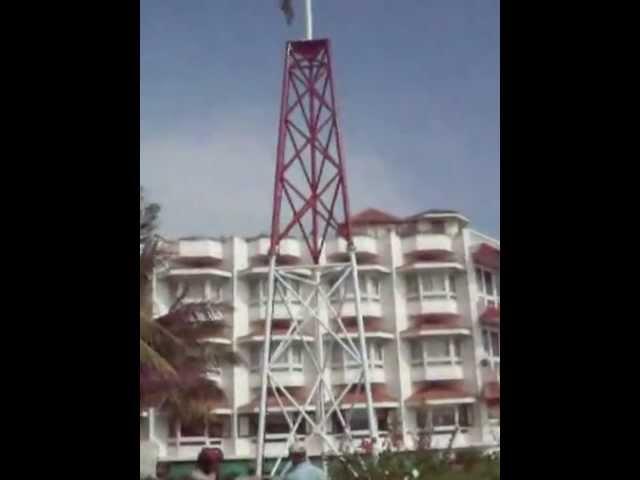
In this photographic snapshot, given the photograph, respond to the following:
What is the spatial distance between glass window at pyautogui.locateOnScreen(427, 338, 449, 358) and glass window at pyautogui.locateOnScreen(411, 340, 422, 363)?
0.10 ft

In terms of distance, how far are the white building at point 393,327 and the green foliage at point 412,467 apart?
5cm

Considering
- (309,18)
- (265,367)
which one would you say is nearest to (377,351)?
(265,367)

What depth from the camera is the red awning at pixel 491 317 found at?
2.81 meters

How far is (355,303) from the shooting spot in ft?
9.40

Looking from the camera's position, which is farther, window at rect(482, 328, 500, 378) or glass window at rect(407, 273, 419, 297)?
glass window at rect(407, 273, 419, 297)

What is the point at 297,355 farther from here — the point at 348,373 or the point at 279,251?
the point at 279,251

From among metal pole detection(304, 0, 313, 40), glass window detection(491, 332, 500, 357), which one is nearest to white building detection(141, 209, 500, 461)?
glass window detection(491, 332, 500, 357)

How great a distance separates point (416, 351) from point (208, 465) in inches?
31.3

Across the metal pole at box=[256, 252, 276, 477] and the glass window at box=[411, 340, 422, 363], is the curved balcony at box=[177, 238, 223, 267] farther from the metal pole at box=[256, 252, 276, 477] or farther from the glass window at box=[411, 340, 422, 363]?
the glass window at box=[411, 340, 422, 363]

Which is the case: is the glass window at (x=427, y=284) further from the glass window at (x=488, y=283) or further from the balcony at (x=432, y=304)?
the glass window at (x=488, y=283)

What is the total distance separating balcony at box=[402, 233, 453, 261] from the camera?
2867mm

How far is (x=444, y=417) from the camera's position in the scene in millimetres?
2834
